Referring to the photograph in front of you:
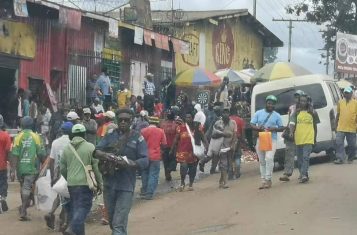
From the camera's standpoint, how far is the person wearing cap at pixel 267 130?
43.3ft

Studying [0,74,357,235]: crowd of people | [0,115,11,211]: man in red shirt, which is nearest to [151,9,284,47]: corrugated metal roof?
[0,74,357,235]: crowd of people

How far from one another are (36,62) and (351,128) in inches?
325

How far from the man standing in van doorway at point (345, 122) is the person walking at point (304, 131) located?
2523mm

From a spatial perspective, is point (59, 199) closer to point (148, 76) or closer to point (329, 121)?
point (329, 121)

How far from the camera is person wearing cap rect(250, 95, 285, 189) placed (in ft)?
43.3

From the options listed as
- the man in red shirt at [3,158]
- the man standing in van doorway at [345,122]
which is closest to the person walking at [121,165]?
the man in red shirt at [3,158]

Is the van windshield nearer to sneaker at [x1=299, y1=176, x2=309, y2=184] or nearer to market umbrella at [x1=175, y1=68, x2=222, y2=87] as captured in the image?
sneaker at [x1=299, y1=176, x2=309, y2=184]

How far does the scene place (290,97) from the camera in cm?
1686

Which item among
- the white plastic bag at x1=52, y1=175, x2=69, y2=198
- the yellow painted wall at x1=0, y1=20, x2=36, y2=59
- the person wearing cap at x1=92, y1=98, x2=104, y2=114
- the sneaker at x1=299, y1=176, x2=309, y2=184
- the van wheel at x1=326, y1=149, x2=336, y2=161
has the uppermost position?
the yellow painted wall at x1=0, y1=20, x2=36, y2=59

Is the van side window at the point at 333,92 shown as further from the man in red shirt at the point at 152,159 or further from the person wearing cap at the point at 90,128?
the person wearing cap at the point at 90,128

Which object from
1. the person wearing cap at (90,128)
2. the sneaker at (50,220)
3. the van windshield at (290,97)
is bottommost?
the sneaker at (50,220)

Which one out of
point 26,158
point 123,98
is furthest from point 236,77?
point 26,158

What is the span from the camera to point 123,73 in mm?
23375

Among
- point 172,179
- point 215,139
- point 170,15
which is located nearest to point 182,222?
point 215,139
